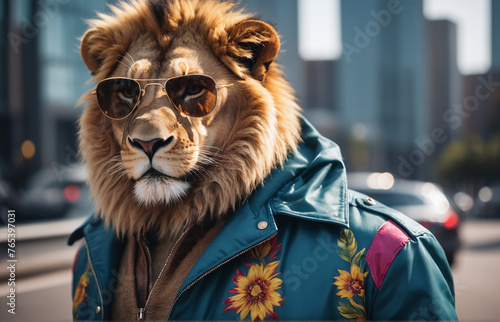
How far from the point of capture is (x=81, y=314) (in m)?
2.03

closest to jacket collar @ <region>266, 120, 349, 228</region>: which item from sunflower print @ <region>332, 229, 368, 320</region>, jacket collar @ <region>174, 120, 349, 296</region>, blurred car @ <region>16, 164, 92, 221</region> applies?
jacket collar @ <region>174, 120, 349, 296</region>

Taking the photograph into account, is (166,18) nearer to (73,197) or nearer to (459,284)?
(459,284)

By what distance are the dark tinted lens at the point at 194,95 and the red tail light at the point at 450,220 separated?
23.7 feet

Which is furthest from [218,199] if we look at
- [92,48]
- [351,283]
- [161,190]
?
[92,48]

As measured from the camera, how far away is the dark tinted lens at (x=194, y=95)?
1857 millimetres

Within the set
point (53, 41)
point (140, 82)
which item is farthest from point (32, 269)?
point (53, 41)

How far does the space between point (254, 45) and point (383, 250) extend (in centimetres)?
104

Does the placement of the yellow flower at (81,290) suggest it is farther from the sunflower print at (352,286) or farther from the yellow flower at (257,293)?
the sunflower print at (352,286)

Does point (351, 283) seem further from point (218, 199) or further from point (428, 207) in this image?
point (428, 207)

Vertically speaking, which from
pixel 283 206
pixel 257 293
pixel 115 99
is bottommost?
pixel 257 293

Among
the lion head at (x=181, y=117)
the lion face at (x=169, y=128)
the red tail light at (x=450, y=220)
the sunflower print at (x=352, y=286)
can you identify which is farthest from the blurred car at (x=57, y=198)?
the sunflower print at (x=352, y=286)

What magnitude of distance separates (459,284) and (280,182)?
22.1 feet

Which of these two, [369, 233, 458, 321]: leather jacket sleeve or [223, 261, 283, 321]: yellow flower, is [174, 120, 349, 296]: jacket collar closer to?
[223, 261, 283, 321]: yellow flower

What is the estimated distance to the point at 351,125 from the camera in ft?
204
